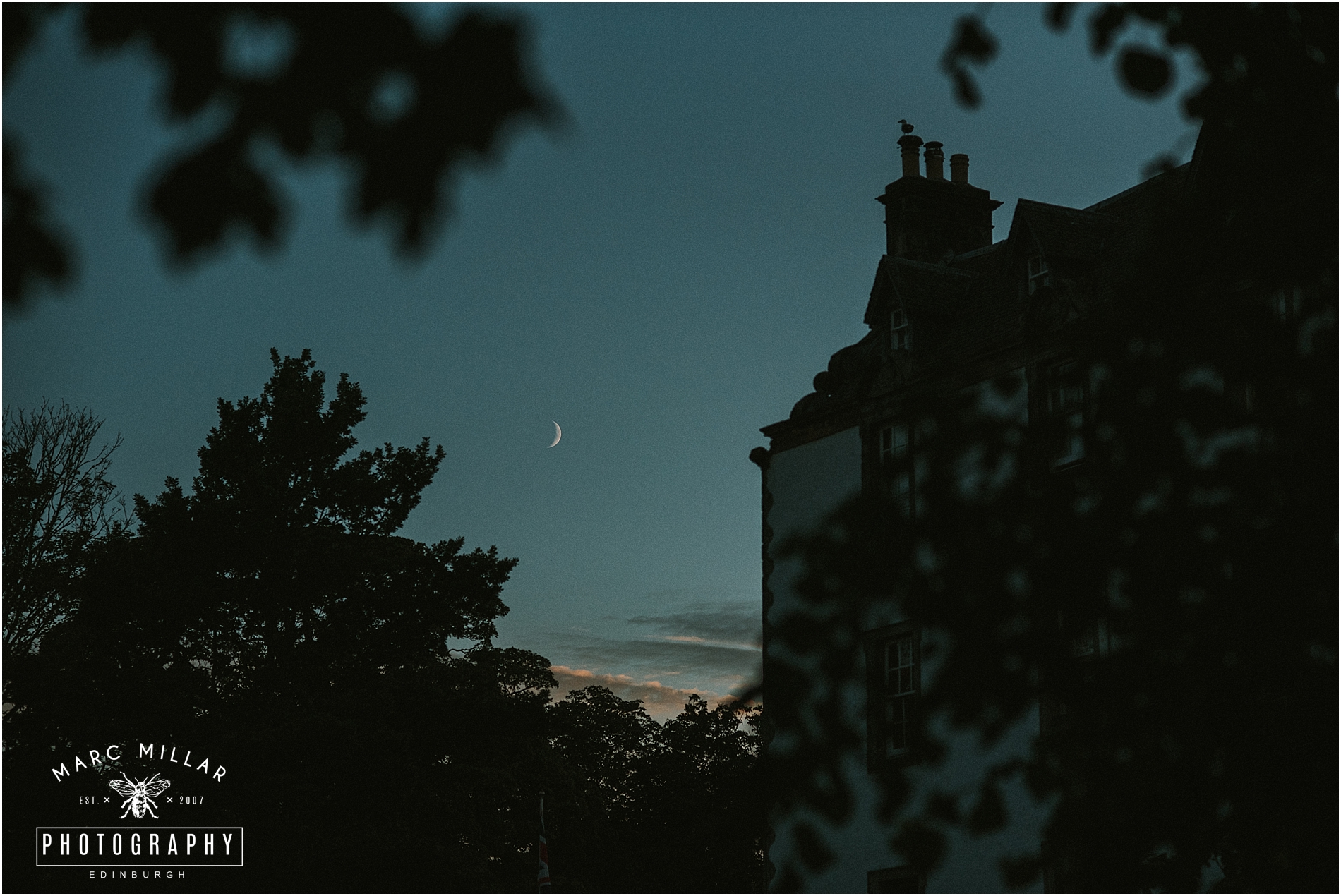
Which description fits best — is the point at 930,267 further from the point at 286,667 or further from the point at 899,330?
the point at 286,667

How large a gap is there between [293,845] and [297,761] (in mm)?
2110

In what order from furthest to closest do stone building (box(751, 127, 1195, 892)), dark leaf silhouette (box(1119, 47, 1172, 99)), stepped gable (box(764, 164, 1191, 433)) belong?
stepped gable (box(764, 164, 1191, 433)), stone building (box(751, 127, 1195, 892)), dark leaf silhouette (box(1119, 47, 1172, 99))

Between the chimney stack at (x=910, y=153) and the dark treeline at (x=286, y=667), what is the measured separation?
53.0ft

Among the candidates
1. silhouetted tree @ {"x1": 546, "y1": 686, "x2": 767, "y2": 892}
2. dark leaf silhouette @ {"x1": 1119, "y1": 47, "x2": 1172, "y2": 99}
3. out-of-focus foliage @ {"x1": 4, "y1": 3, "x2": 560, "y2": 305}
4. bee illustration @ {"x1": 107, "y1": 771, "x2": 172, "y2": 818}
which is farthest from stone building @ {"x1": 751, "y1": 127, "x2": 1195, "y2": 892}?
silhouetted tree @ {"x1": 546, "y1": 686, "x2": 767, "y2": 892}

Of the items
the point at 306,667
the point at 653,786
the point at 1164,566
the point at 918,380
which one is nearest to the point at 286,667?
the point at 306,667

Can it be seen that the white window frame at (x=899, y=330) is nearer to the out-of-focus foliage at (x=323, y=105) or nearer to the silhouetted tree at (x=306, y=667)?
the silhouetted tree at (x=306, y=667)

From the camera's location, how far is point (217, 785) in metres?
38.8

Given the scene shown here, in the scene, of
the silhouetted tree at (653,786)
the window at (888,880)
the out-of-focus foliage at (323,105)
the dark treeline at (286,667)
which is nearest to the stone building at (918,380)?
the window at (888,880)

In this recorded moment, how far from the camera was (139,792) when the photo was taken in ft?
124

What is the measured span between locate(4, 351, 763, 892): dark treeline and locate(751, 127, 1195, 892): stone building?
11084 mm

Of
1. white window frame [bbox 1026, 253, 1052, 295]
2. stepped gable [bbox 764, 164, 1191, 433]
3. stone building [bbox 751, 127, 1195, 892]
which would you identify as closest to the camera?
stone building [bbox 751, 127, 1195, 892]

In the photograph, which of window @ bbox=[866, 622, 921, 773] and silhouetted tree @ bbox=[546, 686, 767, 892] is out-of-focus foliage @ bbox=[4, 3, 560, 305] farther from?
silhouetted tree @ bbox=[546, 686, 767, 892]

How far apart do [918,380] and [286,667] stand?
23.7m

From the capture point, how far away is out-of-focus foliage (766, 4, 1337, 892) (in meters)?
6.86
